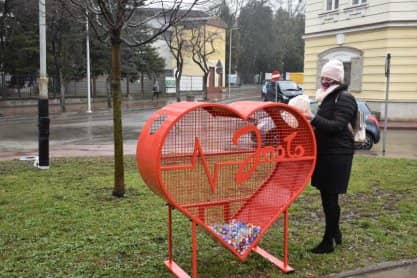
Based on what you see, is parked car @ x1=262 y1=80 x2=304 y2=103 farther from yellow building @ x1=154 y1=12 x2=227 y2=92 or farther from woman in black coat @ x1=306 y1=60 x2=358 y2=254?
woman in black coat @ x1=306 y1=60 x2=358 y2=254

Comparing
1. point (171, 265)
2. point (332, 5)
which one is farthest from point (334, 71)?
point (332, 5)

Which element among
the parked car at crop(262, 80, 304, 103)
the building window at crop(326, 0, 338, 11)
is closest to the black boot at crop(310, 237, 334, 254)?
the building window at crop(326, 0, 338, 11)

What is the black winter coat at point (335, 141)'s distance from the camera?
4.63 metres

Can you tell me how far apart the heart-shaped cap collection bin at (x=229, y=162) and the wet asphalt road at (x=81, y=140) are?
900cm

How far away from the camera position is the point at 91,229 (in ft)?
18.6

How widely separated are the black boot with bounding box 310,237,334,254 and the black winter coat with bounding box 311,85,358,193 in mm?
588

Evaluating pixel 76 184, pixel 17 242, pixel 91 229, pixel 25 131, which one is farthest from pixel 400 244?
pixel 25 131

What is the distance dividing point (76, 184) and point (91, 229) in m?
2.75

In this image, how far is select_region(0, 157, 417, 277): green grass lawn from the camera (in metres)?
4.61

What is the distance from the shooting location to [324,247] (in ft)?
16.5

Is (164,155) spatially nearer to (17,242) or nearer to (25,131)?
(17,242)

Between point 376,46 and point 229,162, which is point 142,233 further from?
point 376,46

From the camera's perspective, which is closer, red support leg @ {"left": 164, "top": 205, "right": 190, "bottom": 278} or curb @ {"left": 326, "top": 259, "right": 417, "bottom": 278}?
red support leg @ {"left": 164, "top": 205, "right": 190, "bottom": 278}

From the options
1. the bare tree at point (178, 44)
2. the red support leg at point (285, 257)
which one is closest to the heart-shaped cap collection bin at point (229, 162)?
the red support leg at point (285, 257)
